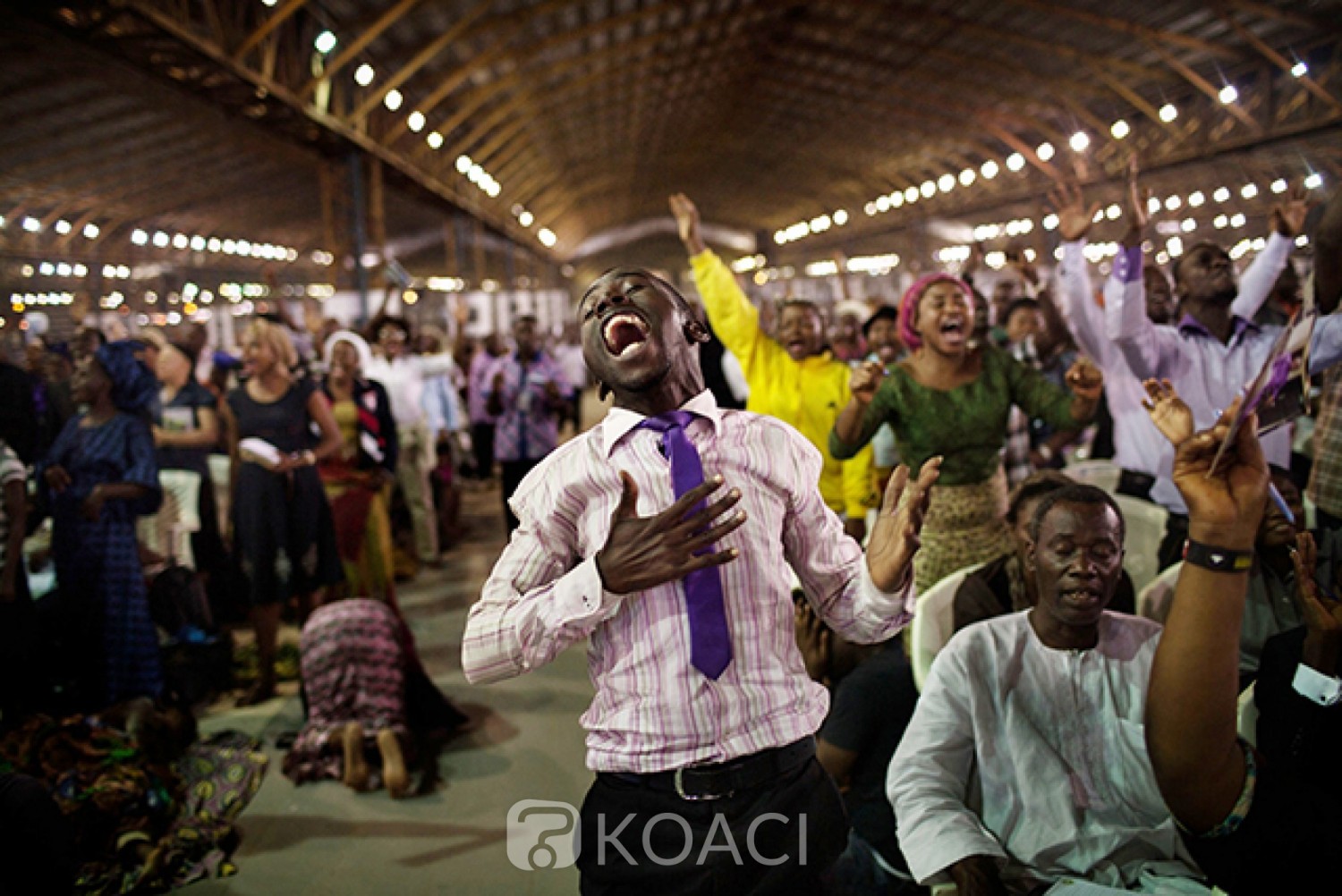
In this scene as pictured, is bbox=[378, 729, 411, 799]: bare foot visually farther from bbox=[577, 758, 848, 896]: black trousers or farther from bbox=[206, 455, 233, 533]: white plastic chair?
bbox=[206, 455, 233, 533]: white plastic chair

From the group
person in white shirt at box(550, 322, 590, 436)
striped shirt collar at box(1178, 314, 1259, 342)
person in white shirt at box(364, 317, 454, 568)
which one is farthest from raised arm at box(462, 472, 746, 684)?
person in white shirt at box(550, 322, 590, 436)

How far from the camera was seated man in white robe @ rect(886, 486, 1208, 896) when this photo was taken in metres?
1.69

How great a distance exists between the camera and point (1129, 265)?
9.59 feet

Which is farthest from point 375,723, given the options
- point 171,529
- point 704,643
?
point 704,643

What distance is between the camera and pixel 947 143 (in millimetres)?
18172

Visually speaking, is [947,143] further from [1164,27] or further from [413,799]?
[413,799]

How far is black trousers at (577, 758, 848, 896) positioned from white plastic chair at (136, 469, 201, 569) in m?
3.99

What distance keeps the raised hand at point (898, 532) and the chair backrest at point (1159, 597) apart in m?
1.60

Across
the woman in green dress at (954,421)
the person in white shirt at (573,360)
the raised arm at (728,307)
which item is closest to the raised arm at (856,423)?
the woman in green dress at (954,421)

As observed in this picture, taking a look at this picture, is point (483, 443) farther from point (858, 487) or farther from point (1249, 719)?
point (1249, 719)

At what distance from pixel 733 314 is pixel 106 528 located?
2.87m

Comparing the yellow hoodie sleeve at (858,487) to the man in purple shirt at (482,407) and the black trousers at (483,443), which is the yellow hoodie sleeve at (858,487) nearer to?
the man in purple shirt at (482,407)

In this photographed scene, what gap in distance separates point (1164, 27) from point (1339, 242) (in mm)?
11325

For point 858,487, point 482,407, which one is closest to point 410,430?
point 482,407
